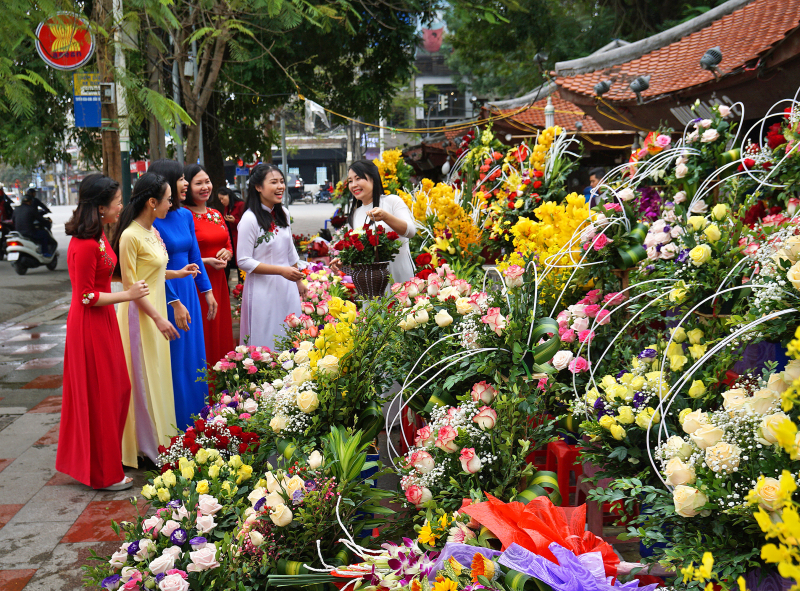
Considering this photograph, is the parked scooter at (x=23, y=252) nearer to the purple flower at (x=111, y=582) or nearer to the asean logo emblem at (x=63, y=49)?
the asean logo emblem at (x=63, y=49)

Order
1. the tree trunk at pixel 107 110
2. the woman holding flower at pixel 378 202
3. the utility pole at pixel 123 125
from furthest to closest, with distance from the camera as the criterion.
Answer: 1. the utility pole at pixel 123 125
2. the tree trunk at pixel 107 110
3. the woman holding flower at pixel 378 202

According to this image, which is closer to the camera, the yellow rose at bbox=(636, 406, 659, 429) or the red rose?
the yellow rose at bbox=(636, 406, 659, 429)

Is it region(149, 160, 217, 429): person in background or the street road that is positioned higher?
region(149, 160, 217, 429): person in background

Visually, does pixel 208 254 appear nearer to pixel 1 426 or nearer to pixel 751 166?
pixel 1 426

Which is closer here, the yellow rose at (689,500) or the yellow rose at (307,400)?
the yellow rose at (689,500)

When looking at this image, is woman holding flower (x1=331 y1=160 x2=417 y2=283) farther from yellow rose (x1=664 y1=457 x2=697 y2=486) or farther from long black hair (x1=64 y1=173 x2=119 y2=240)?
yellow rose (x1=664 y1=457 x2=697 y2=486)

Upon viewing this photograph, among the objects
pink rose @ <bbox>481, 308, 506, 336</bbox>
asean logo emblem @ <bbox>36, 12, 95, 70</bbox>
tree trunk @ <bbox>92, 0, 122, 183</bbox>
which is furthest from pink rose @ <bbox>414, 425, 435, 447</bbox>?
asean logo emblem @ <bbox>36, 12, 95, 70</bbox>

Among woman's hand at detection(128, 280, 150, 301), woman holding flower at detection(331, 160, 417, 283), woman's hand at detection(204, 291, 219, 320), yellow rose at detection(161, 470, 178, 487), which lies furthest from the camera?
woman's hand at detection(204, 291, 219, 320)

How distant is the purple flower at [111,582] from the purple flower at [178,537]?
176mm

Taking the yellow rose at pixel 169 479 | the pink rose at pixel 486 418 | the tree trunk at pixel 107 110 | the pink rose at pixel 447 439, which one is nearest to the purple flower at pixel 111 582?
the yellow rose at pixel 169 479

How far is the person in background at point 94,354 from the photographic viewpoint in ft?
12.1

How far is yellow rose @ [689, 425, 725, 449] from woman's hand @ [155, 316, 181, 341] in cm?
310

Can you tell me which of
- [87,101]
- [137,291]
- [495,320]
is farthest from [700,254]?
[87,101]

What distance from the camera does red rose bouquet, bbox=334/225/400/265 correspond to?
12.6 feet
